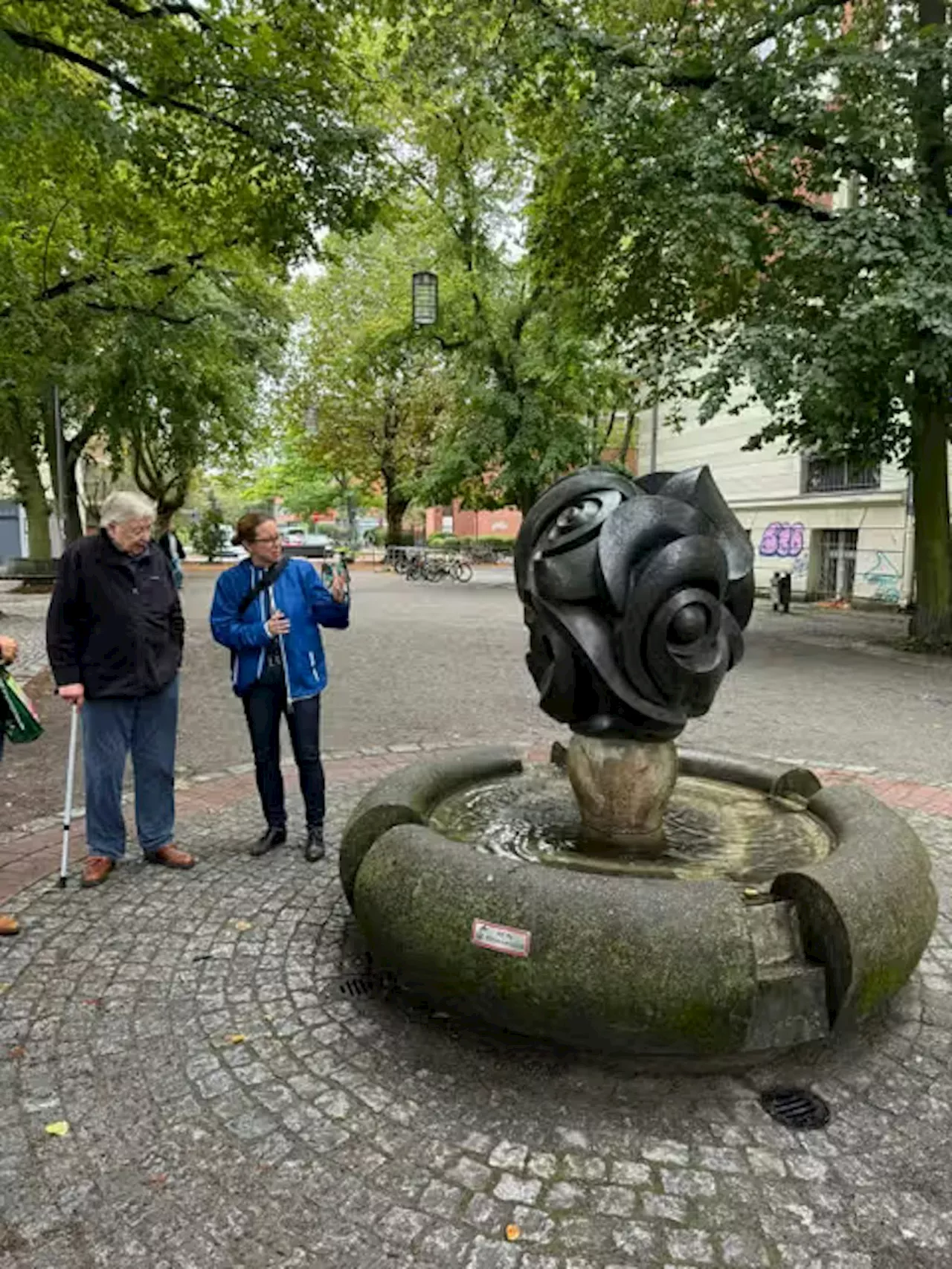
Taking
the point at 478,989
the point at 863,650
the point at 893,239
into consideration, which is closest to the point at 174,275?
the point at 893,239

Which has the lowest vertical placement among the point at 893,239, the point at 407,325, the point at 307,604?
the point at 307,604

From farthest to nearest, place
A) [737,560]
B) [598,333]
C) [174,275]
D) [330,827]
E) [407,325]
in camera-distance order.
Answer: [407,325]
[598,333]
[174,275]
[330,827]
[737,560]

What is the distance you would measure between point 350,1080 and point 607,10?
13.6 m

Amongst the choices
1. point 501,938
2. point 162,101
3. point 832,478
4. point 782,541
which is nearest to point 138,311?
point 162,101

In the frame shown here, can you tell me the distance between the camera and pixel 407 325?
25672 mm

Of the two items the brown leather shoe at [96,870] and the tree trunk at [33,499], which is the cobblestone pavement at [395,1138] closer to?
the brown leather shoe at [96,870]

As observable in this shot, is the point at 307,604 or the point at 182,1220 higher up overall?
the point at 307,604

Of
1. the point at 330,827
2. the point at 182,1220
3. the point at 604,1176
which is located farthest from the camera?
the point at 330,827

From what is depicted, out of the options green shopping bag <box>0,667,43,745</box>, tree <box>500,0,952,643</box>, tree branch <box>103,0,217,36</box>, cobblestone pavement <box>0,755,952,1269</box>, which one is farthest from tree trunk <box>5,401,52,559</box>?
cobblestone pavement <box>0,755,952,1269</box>

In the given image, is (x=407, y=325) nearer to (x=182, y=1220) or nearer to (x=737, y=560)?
(x=737, y=560)

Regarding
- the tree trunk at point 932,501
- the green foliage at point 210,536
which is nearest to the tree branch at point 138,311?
the tree trunk at point 932,501

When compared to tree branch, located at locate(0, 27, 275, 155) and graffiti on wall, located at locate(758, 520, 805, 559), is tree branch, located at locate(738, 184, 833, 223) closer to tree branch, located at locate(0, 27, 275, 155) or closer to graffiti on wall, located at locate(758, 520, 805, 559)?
tree branch, located at locate(0, 27, 275, 155)

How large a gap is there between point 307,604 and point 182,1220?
3.06 m

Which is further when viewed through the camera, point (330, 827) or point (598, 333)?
point (598, 333)
